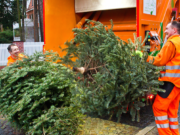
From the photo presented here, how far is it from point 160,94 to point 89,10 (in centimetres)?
360

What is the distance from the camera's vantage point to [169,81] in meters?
2.96

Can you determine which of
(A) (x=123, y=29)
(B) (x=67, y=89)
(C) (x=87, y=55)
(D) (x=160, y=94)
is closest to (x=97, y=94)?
(B) (x=67, y=89)

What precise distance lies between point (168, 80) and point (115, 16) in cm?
367

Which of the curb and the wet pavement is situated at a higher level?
the curb

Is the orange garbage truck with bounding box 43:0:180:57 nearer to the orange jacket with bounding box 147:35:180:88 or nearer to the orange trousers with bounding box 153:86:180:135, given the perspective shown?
the orange jacket with bounding box 147:35:180:88

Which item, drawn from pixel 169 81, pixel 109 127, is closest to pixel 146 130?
pixel 109 127

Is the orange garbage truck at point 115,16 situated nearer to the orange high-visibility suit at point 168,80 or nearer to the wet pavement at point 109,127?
the orange high-visibility suit at point 168,80

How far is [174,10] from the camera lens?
17.3 feet

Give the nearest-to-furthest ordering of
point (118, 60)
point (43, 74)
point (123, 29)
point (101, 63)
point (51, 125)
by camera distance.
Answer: point (51, 125) → point (118, 60) → point (43, 74) → point (101, 63) → point (123, 29)

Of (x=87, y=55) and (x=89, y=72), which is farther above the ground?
(x=87, y=55)

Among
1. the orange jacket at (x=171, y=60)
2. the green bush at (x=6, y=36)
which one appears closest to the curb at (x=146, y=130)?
the orange jacket at (x=171, y=60)

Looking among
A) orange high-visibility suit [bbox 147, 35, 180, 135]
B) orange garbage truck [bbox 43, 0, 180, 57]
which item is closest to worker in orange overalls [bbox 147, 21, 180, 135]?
orange high-visibility suit [bbox 147, 35, 180, 135]

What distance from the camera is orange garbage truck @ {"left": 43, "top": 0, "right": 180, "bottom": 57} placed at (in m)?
4.25

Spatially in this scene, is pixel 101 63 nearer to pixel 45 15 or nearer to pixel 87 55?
pixel 87 55
